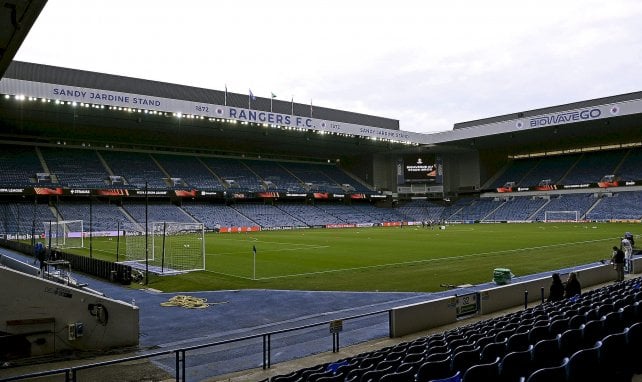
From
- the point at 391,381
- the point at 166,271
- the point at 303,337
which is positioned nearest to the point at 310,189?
the point at 166,271

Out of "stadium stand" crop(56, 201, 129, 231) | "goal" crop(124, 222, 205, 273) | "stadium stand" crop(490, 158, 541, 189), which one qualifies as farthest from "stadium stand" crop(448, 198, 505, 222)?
"goal" crop(124, 222, 205, 273)

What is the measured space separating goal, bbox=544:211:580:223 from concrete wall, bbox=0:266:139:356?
74606 mm

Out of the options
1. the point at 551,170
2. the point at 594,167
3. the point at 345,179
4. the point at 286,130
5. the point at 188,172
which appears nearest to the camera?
the point at 286,130

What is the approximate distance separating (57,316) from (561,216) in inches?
3080

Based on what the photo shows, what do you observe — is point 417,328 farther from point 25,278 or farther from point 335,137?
point 335,137

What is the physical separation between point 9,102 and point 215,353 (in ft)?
169

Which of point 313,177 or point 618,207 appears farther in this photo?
point 313,177

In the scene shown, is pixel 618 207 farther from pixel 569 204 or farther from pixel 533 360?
pixel 533 360

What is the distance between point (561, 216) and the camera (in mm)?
76688

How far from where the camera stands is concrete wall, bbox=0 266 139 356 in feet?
40.2

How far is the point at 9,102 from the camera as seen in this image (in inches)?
2030

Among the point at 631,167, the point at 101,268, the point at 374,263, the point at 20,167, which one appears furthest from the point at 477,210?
the point at 101,268

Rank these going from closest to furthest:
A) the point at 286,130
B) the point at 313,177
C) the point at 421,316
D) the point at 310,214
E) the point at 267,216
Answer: the point at 421,316
the point at 286,130
the point at 267,216
the point at 310,214
the point at 313,177

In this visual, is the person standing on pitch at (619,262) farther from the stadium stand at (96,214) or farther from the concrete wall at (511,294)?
the stadium stand at (96,214)
